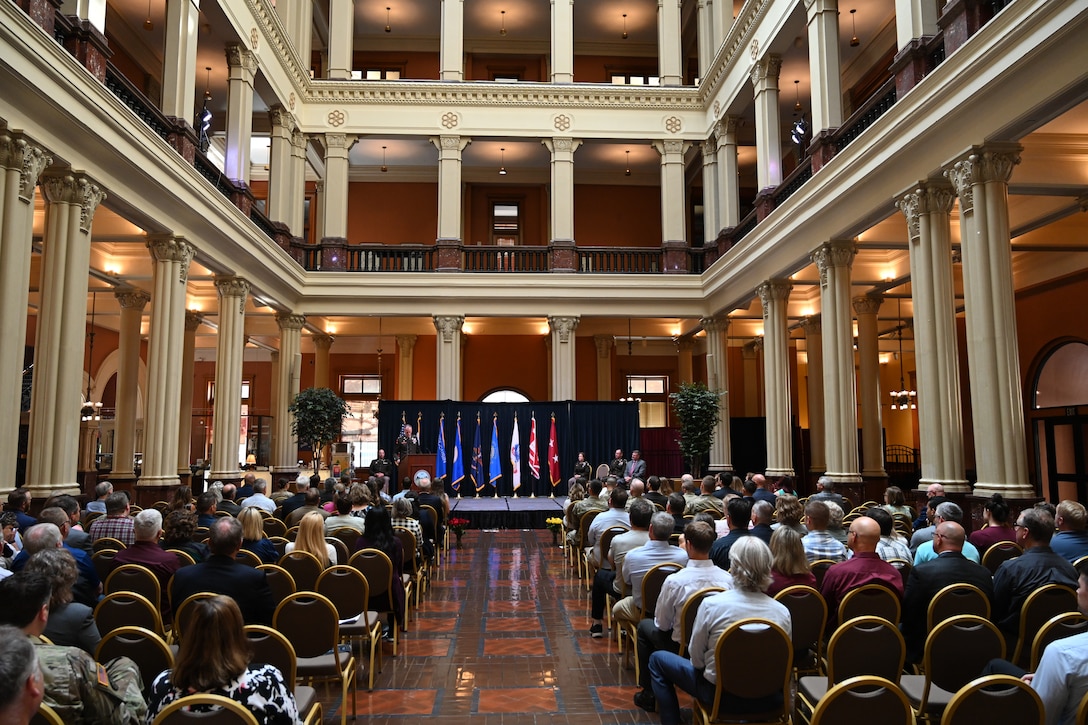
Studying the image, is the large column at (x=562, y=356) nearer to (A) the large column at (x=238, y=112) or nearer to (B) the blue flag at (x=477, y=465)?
(B) the blue flag at (x=477, y=465)

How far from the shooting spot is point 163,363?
11070 mm

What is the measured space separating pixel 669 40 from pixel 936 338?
12151 millimetres

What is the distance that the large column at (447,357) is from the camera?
57.3 feet

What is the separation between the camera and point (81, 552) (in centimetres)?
443

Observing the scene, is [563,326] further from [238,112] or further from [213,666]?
[213,666]

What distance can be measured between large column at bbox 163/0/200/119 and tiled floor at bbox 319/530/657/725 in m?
7.79

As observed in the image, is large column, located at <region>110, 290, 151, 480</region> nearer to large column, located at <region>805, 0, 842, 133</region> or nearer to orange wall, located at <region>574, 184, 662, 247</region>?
large column, located at <region>805, 0, 842, 133</region>

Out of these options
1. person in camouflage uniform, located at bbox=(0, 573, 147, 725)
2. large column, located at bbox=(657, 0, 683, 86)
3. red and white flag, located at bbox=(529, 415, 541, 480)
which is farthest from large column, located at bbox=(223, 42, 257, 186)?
person in camouflage uniform, located at bbox=(0, 573, 147, 725)

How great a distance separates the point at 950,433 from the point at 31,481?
9.78 meters

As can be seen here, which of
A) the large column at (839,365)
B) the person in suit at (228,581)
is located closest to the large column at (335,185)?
the large column at (839,365)

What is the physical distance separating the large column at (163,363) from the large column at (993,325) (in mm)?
10071

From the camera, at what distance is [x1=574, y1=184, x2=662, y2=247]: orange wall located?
22.0 m

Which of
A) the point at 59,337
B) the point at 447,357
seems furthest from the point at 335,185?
A: the point at 59,337

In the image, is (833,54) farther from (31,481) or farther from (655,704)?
(31,481)
